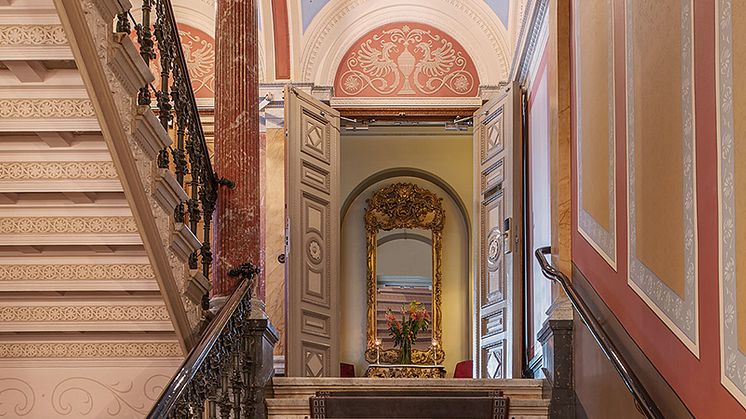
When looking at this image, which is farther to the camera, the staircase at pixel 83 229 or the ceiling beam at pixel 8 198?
the ceiling beam at pixel 8 198

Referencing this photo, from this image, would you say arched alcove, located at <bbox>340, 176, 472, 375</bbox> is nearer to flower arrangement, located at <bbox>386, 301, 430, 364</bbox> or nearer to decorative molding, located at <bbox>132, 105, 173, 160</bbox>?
flower arrangement, located at <bbox>386, 301, 430, 364</bbox>

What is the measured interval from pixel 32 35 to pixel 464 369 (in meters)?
7.89

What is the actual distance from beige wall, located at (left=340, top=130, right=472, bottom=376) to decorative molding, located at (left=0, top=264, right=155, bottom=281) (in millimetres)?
6973

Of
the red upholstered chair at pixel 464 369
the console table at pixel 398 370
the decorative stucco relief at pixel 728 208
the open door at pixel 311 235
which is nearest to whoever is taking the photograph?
the decorative stucco relief at pixel 728 208

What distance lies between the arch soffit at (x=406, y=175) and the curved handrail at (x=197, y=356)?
685 cm

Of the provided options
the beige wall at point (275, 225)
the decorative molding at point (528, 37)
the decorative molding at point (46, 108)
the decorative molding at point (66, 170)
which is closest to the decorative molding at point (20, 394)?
the decorative molding at point (66, 170)

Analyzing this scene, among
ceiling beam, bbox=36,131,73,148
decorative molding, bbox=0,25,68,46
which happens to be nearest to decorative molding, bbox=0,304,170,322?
ceiling beam, bbox=36,131,73,148

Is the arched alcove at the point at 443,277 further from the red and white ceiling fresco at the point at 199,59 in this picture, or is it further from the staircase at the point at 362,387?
the staircase at the point at 362,387

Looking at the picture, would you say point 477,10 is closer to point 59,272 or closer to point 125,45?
point 59,272

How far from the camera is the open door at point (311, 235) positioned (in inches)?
362

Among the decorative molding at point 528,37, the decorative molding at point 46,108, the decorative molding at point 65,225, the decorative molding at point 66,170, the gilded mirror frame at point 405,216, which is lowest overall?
the decorative molding at point 65,225

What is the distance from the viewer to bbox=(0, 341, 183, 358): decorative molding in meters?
6.58

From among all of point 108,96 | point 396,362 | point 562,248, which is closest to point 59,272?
point 108,96

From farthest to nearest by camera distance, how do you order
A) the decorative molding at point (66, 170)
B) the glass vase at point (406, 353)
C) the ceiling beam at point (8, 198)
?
the glass vase at point (406, 353) < the ceiling beam at point (8, 198) < the decorative molding at point (66, 170)
